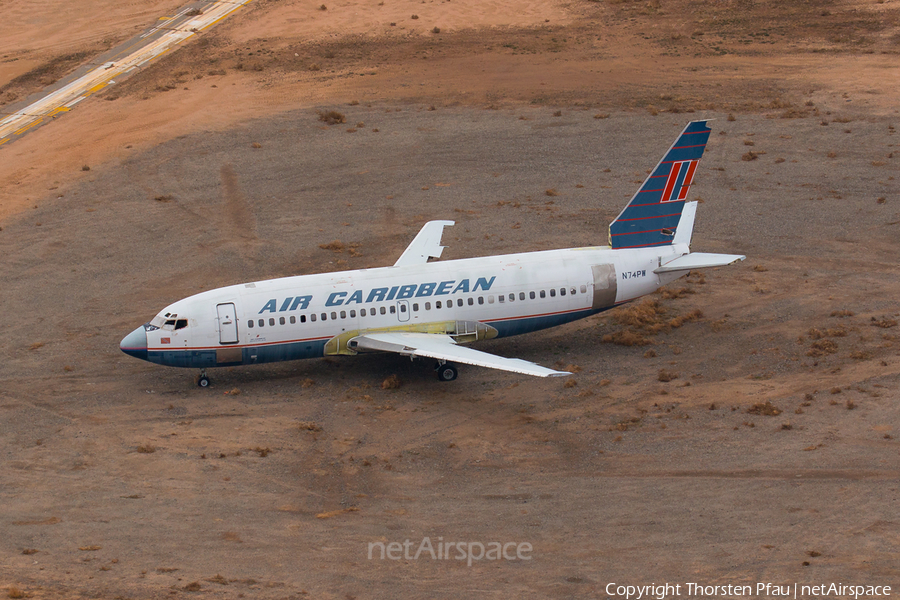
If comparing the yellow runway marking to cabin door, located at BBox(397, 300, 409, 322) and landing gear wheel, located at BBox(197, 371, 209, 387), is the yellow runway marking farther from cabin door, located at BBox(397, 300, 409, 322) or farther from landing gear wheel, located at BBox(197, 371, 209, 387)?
cabin door, located at BBox(397, 300, 409, 322)

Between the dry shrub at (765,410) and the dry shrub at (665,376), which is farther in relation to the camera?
the dry shrub at (665,376)

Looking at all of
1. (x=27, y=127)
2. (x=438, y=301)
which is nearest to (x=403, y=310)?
(x=438, y=301)

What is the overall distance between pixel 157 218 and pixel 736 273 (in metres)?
30.8

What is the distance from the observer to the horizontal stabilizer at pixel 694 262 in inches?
1606

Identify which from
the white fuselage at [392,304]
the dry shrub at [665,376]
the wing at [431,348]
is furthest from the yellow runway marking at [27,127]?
the dry shrub at [665,376]

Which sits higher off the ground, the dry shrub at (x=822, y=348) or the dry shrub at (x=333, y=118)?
the dry shrub at (x=333, y=118)

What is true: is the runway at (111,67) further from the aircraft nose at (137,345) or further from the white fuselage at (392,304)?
the white fuselage at (392,304)

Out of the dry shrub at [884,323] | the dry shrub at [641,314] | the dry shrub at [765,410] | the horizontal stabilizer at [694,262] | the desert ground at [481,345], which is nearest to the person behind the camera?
the desert ground at [481,345]

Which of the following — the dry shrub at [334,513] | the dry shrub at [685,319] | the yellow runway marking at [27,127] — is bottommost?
the dry shrub at [334,513]

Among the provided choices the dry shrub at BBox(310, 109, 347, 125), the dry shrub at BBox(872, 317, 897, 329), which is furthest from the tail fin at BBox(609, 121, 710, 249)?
the dry shrub at BBox(310, 109, 347, 125)

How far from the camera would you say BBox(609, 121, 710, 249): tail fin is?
137 ft

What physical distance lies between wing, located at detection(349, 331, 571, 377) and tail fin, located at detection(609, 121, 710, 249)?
8.13 m

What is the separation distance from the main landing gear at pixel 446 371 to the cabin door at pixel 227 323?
26.2 ft

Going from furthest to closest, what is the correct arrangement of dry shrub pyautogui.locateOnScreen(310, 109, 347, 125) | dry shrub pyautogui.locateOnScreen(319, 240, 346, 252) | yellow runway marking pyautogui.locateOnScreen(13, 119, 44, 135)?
yellow runway marking pyautogui.locateOnScreen(13, 119, 44, 135), dry shrub pyautogui.locateOnScreen(310, 109, 347, 125), dry shrub pyautogui.locateOnScreen(319, 240, 346, 252)
